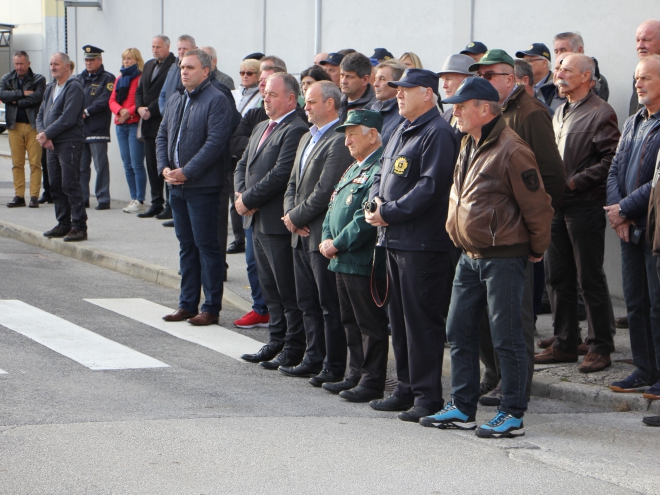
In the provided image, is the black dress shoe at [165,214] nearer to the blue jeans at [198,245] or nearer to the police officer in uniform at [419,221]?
the blue jeans at [198,245]

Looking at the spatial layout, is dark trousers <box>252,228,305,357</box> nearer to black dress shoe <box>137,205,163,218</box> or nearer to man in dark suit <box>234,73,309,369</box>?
man in dark suit <box>234,73,309,369</box>

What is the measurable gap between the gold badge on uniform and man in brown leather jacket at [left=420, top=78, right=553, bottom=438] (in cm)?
31

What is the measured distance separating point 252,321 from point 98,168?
7.79 meters

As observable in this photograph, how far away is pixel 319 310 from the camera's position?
24.0 feet

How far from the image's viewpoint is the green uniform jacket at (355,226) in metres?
6.46

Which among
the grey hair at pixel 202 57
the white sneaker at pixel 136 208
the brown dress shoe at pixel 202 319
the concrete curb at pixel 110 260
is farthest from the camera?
the white sneaker at pixel 136 208

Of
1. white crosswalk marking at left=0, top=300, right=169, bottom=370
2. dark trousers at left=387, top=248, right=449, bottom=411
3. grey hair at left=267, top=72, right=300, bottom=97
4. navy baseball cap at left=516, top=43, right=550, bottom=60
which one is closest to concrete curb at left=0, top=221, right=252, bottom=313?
white crosswalk marking at left=0, top=300, right=169, bottom=370

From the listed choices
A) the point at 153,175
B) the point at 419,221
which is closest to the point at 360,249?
the point at 419,221

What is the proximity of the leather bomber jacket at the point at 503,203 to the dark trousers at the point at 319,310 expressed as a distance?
1465 millimetres

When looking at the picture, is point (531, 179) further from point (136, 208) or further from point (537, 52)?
point (136, 208)

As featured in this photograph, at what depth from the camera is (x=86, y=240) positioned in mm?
12961

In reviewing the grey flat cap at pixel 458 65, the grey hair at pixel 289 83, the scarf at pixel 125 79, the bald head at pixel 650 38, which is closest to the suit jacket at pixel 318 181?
the grey hair at pixel 289 83

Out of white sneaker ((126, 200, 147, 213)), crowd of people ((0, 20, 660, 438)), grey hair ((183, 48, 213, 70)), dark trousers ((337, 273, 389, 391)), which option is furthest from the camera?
white sneaker ((126, 200, 147, 213))

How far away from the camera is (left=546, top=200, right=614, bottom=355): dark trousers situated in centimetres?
738
